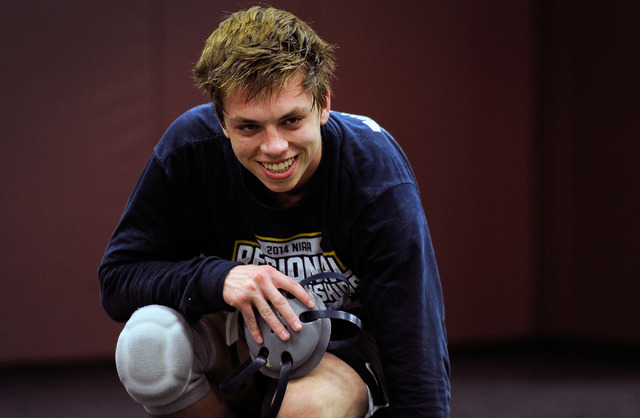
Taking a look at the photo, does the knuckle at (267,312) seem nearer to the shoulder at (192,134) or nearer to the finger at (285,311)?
the finger at (285,311)

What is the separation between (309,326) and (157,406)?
0.35 metres

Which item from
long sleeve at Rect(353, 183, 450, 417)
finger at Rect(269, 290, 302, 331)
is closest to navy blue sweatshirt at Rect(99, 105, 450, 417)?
long sleeve at Rect(353, 183, 450, 417)

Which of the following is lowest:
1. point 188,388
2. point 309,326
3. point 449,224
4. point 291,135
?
point 449,224

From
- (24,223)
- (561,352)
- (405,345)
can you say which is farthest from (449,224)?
(405,345)

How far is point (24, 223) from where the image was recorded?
2.76 metres

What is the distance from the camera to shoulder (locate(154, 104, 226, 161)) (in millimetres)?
1453

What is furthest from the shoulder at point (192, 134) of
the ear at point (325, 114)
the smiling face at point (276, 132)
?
the ear at point (325, 114)

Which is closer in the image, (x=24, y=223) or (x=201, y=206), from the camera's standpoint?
(x=201, y=206)

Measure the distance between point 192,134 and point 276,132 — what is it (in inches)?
10.7

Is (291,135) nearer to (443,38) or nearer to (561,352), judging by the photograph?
(443,38)

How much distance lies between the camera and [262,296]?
48.1 inches

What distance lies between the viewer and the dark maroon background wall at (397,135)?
109 inches

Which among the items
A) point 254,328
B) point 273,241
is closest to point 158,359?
point 254,328

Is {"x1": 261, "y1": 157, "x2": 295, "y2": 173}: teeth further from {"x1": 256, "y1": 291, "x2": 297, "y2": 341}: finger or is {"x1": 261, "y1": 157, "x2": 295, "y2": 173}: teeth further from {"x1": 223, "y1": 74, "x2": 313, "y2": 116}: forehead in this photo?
{"x1": 256, "y1": 291, "x2": 297, "y2": 341}: finger
